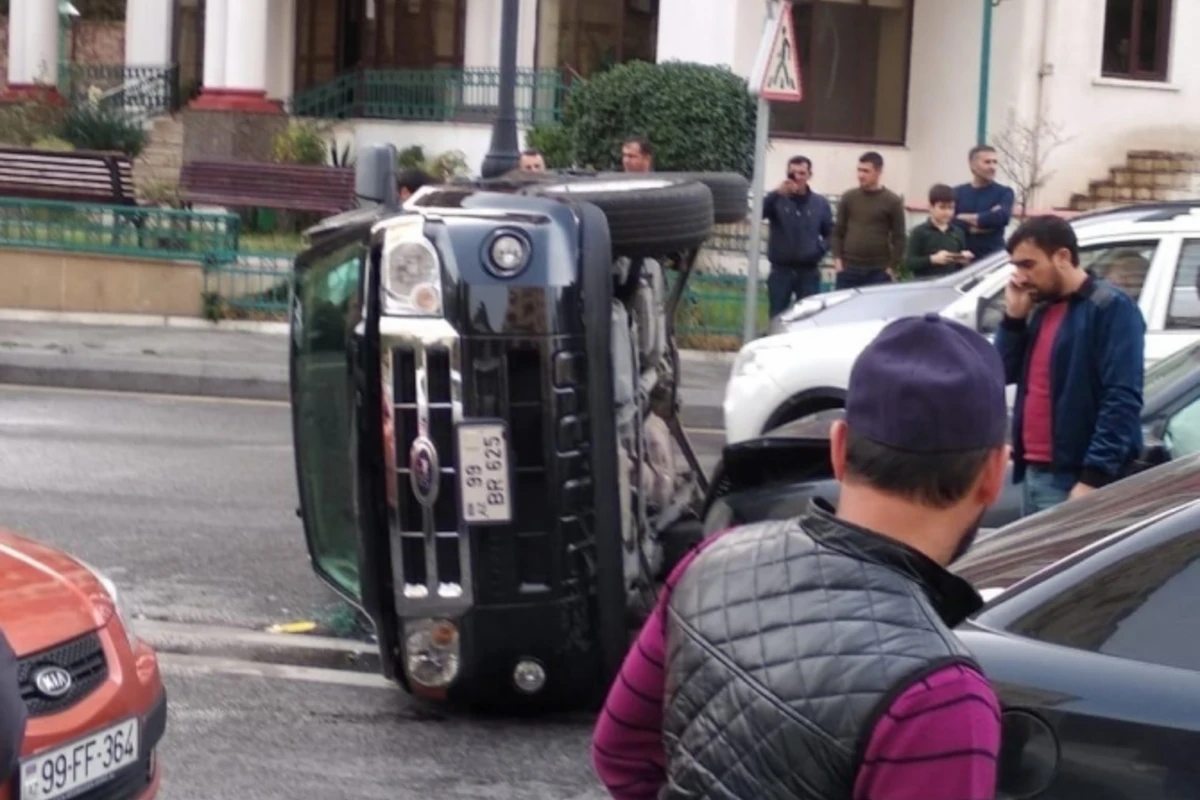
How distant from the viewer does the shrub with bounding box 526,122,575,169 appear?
79.4 ft

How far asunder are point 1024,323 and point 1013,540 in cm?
300

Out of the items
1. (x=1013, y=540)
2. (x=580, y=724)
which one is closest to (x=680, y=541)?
(x=580, y=724)

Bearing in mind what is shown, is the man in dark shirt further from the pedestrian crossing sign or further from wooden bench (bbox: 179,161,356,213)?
wooden bench (bbox: 179,161,356,213)

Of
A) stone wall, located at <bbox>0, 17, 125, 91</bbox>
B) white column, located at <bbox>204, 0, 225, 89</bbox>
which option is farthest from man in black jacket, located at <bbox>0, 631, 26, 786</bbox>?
stone wall, located at <bbox>0, 17, 125, 91</bbox>

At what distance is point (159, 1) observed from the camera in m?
32.2

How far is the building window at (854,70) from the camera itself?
27.4 meters

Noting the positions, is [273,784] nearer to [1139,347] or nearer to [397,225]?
[397,225]

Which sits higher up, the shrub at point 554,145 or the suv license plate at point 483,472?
the shrub at point 554,145

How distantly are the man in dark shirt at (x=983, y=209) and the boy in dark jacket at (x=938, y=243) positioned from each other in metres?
0.28

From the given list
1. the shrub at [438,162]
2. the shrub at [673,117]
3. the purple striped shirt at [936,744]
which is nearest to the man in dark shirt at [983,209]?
the shrub at [673,117]

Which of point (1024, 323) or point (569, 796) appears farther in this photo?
point (1024, 323)

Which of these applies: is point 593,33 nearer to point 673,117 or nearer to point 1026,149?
point 673,117

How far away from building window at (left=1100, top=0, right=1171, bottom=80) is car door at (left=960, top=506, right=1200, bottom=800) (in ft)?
79.5

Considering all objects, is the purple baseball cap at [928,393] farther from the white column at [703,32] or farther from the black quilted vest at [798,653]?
the white column at [703,32]
